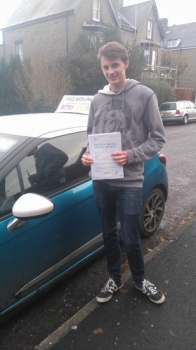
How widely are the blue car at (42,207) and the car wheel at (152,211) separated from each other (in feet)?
2.46

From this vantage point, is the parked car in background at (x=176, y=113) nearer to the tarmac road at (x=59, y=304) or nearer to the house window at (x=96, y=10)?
the house window at (x=96, y=10)

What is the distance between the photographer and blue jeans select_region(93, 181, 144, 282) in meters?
2.18

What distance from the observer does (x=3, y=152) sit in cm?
221

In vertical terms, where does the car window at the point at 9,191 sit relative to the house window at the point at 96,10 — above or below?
below

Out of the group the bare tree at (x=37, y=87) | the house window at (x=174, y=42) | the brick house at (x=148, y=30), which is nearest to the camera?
the bare tree at (x=37, y=87)

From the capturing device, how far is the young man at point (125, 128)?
207cm

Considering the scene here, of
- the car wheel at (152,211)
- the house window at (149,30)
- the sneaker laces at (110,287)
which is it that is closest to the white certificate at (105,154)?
the sneaker laces at (110,287)

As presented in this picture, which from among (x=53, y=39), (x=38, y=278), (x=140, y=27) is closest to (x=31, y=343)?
(x=38, y=278)

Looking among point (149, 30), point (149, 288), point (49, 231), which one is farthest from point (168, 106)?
point (49, 231)

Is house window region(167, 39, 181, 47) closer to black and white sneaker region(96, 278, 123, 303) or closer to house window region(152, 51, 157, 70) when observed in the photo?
house window region(152, 51, 157, 70)

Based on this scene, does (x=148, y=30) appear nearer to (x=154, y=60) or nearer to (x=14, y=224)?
(x=154, y=60)

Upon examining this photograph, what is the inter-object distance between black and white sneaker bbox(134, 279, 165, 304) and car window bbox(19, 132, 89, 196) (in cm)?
104

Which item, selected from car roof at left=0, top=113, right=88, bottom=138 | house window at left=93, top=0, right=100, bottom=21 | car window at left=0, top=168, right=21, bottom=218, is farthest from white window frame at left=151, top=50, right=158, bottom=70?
car window at left=0, top=168, right=21, bottom=218

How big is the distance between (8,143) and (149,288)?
165 centimetres
